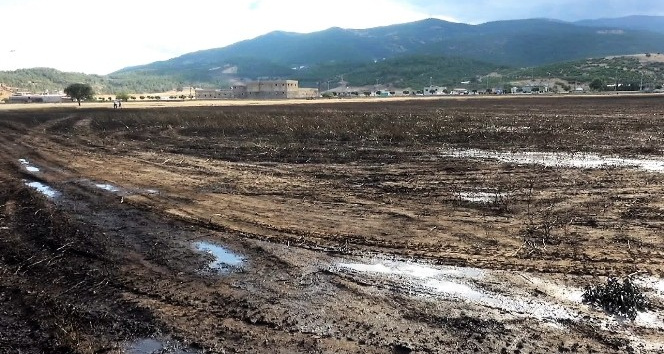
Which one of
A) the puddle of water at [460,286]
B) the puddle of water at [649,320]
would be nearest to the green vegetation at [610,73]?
the puddle of water at [460,286]

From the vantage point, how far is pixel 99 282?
7.34 metres

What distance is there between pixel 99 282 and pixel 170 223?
342 centimetres

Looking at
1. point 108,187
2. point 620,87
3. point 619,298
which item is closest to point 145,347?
point 619,298

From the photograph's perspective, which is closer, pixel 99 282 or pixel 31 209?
pixel 99 282

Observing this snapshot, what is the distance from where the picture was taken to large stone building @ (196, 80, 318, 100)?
151250 millimetres

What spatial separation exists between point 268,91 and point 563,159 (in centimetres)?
14020

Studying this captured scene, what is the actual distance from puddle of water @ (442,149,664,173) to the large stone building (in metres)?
131

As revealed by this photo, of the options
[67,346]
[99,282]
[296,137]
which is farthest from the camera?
[296,137]

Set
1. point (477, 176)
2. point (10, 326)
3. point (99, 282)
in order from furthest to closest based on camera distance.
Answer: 1. point (477, 176)
2. point (99, 282)
3. point (10, 326)

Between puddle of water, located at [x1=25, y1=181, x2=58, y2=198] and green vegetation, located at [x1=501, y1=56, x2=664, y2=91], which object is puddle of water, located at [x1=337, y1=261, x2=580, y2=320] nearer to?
puddle of water, located at [x1=25, y1=181, x2=58, y2=198]

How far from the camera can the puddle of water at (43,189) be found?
1374 centimetres

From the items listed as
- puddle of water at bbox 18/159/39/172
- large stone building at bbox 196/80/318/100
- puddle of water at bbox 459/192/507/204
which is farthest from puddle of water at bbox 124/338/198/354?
large stone building at bbox 196/80/318/100

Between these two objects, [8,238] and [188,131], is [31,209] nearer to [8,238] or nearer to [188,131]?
[8,238]

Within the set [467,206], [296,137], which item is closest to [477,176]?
[467,206]
